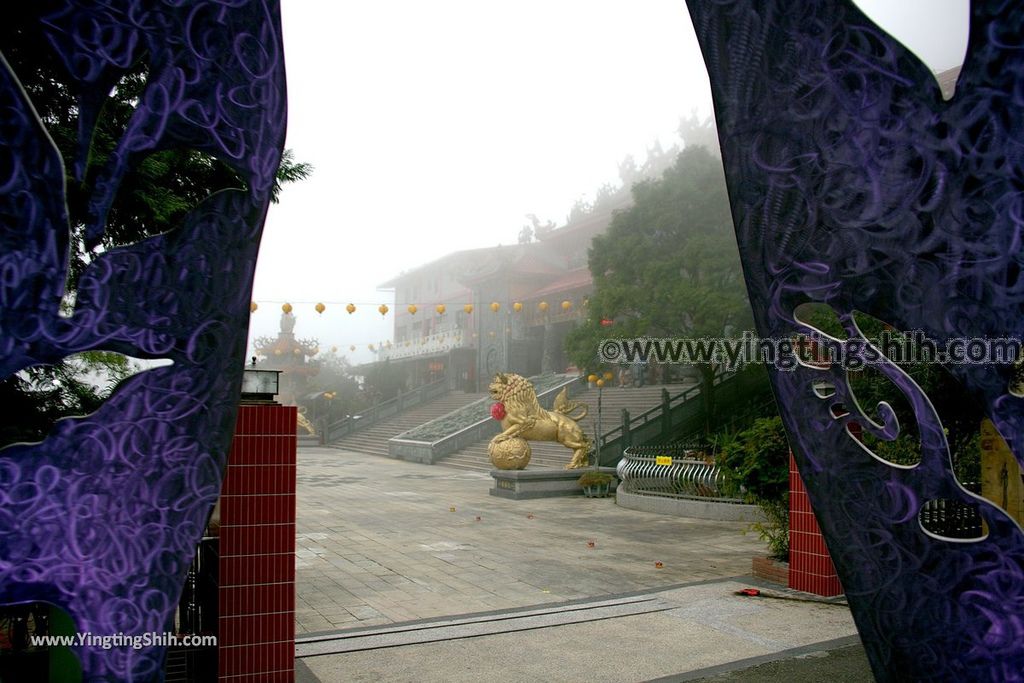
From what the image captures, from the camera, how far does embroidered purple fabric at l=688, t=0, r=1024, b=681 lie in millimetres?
2600

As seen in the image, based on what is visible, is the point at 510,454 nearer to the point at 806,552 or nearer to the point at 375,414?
the point at 806,552

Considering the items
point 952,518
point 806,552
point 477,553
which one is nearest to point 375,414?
point 477,553

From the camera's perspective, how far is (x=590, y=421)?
20.3 meters

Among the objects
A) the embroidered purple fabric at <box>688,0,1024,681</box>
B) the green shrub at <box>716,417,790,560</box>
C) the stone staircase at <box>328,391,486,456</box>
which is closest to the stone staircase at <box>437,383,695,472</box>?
the stone staircase at <box>328,391,486,456</box>

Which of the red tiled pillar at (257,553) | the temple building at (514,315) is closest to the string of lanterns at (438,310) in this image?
the temple building at (514,315)

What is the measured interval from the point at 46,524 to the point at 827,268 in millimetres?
2793

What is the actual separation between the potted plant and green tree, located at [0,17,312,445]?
933cm

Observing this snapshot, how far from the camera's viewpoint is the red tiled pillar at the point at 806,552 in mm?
5941

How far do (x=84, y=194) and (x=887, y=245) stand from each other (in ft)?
13.0

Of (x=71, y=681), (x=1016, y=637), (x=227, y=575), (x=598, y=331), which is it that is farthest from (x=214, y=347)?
(x=598, y=331)

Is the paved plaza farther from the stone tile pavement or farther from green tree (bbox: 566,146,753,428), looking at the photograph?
green tree (bbox: 566,146,753,428)

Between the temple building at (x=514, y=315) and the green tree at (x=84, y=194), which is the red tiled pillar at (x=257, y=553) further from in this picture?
the temple building at (x=514, y=315)

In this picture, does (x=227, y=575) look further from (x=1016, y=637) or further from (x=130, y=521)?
(x=1016, y=637)

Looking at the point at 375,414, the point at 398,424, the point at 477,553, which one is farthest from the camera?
the point at 375,414
